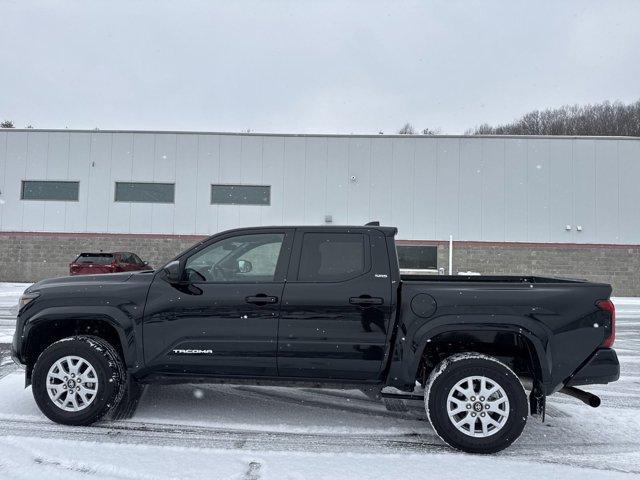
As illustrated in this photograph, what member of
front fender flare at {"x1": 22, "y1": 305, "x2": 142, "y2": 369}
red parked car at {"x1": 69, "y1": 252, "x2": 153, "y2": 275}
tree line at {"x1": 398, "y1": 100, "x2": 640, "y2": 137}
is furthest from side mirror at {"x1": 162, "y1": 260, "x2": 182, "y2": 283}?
tree line at {"x1": 398, "y1": 100, "x2": 640, "y2": 137}

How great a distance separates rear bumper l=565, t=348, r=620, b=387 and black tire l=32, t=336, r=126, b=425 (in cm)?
371

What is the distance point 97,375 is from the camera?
3.96m

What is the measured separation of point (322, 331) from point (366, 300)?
44cm

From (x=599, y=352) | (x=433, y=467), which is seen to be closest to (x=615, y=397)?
(x=599, y=352)

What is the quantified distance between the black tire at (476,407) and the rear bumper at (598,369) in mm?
486

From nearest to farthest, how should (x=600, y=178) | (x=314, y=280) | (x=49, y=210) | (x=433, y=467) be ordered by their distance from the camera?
(x=433, y=467)
(x=314, y=280)
(x=600, y=178)
(x=49, y=210)

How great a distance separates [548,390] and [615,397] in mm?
2211

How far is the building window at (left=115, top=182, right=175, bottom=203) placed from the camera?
69.8ft

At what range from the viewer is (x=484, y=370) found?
3.62 metres

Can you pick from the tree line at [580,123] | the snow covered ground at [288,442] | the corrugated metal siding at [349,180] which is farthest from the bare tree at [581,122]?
the snow covered ground at [288,442]

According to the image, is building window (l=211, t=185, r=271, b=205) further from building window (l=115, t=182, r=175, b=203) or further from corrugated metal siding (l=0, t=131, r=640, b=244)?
building window (l=115, t=182, r=175, b=203)

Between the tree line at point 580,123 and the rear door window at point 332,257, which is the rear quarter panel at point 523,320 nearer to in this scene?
the rear door window at point 332,257

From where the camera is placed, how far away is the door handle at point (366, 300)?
382 centimetres

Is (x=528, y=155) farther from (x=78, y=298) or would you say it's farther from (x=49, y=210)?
(x=49, y=210)
